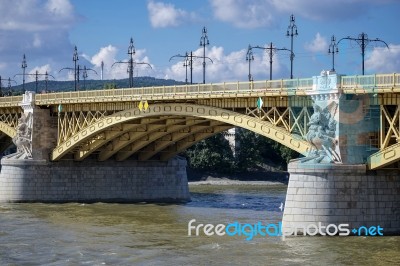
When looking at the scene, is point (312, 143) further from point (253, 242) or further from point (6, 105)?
point (6, 105)

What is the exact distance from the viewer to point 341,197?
140 ft

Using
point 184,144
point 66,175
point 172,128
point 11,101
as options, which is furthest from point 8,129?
point 172,128

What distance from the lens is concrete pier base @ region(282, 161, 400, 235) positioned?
42469 millimetres

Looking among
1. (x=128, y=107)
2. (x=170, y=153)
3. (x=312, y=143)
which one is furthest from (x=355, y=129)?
(x=170, y=153)

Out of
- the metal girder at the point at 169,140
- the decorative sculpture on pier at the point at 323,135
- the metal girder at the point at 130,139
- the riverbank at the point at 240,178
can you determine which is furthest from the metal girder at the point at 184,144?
the riverbank at the point at 240,178

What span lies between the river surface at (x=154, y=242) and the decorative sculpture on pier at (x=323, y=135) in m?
4.48

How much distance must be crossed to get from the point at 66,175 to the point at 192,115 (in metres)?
20.9

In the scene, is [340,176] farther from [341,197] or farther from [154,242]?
[154,242]

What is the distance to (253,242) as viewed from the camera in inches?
1703

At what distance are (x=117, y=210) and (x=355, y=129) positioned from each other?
26699 millimetres

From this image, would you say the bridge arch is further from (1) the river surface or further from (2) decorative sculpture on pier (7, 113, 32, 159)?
(1) the river surface

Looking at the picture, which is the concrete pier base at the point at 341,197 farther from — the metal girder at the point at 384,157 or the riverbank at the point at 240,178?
the riverbank at the point at 240,178

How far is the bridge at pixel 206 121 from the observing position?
4334cm

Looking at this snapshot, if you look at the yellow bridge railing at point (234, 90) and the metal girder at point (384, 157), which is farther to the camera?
the yellow bridge railing at point (234, 90)
